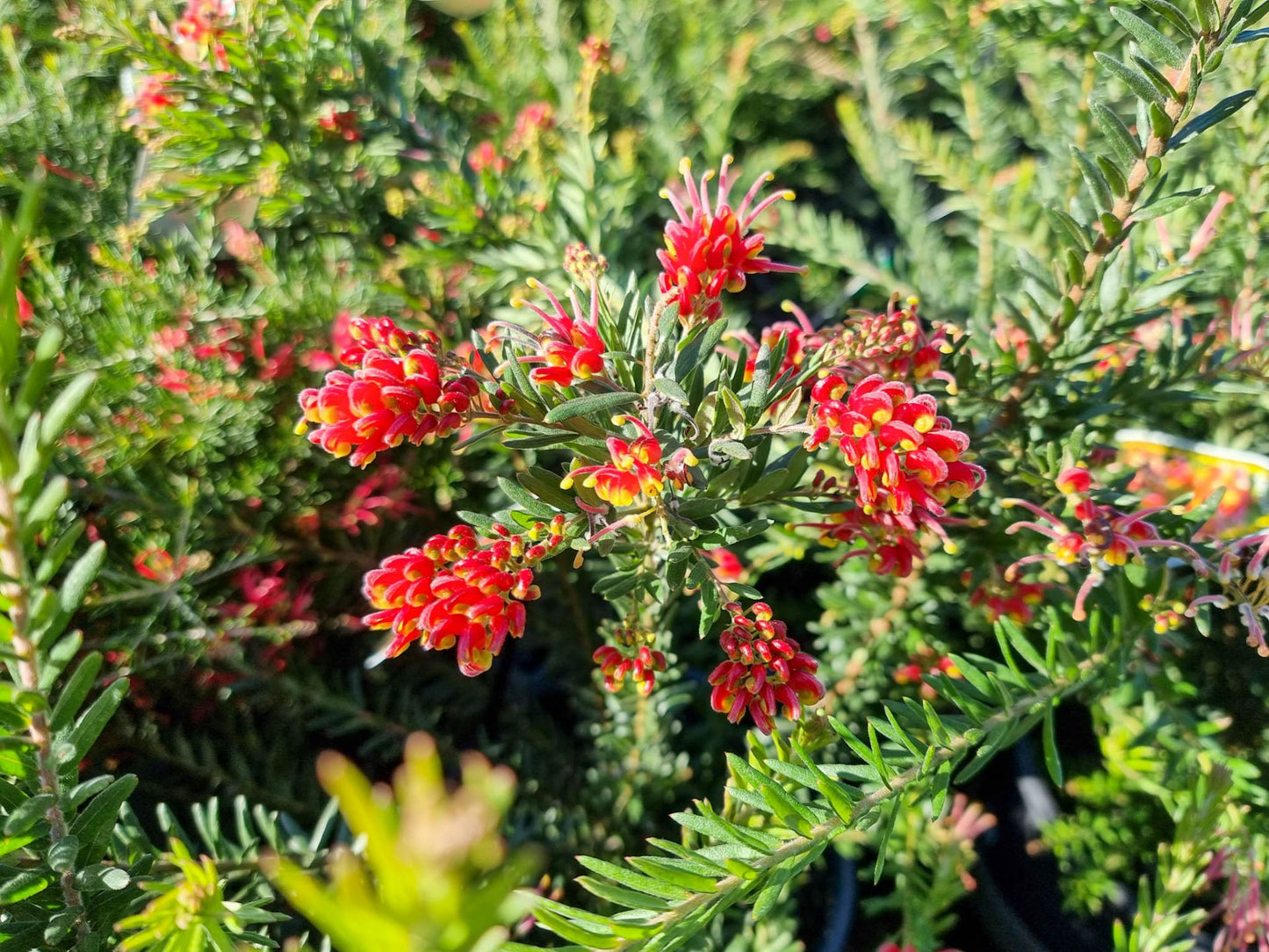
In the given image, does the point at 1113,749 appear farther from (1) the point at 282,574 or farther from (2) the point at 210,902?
(1) the point at 282,574

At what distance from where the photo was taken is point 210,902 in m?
0.32

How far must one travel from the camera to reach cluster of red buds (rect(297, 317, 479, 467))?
39cm

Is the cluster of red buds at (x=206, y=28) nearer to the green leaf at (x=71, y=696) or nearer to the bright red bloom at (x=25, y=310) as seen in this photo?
the bright red bloom at (x=25, y=310)

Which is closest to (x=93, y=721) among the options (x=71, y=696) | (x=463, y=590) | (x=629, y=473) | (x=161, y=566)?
(x=71, y=696)

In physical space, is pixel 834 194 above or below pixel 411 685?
above

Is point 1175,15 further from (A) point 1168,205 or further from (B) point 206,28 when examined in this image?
(B) point 206,28

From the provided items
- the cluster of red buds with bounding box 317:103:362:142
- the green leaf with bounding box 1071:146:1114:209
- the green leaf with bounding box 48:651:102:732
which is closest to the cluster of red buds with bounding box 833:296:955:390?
the green leaf with bounding box 1071:146:1114:209

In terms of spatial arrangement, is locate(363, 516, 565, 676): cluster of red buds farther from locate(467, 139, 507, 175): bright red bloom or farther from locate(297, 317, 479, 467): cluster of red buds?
locate(467, 139, 507, 175): bright red bloom

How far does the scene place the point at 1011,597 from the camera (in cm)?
62

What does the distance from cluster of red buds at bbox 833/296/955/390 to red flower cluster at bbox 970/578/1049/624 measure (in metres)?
0.21

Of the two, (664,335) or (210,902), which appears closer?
(210,902)

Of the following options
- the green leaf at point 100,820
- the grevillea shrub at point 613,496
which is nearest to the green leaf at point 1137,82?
the grevillea shrub at point 613,496

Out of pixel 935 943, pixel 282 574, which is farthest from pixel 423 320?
pixel 935 943

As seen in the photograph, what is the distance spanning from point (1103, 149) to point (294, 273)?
100cm
